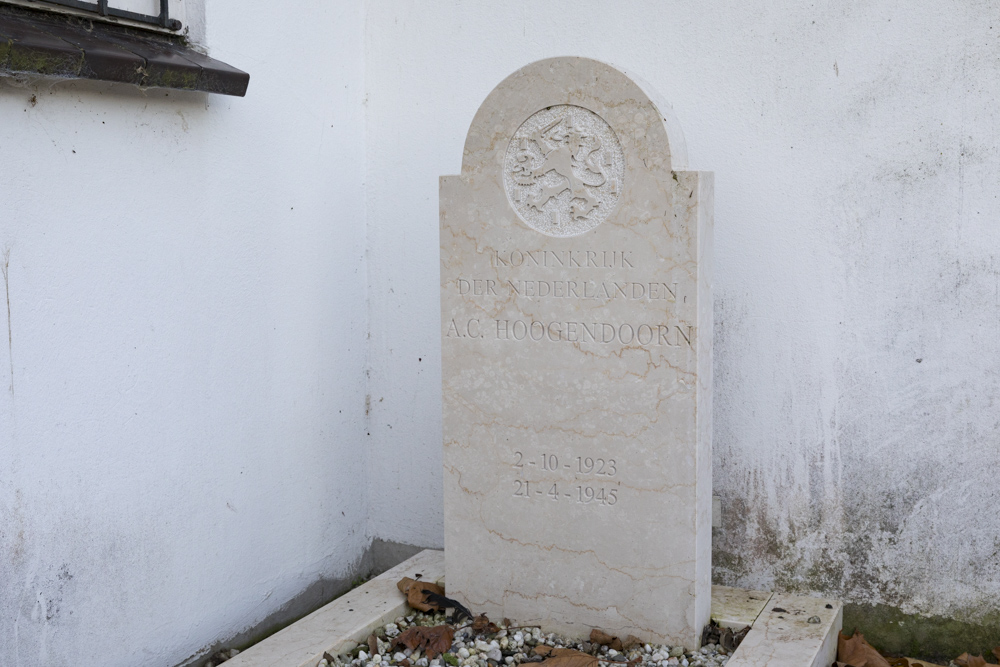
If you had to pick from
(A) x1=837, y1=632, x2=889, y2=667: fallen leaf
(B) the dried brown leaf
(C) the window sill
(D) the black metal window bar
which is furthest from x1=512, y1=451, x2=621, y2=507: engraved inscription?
(D) the black metal window bar

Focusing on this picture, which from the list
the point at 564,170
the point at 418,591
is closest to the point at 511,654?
the point at 418,591

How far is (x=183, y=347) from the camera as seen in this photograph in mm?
3111

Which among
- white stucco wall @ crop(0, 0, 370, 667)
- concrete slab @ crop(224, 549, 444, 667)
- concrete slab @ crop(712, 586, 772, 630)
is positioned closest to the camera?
white stucco wall @ crop(0, 0, 370, 667)

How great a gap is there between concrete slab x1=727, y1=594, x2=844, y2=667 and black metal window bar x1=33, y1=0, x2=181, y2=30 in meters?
2.82

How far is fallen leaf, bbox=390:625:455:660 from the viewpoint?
3.06 metres

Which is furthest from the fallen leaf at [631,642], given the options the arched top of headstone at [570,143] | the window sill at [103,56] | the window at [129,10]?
the window at [129,10]

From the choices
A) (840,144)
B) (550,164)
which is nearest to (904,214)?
(840,144)

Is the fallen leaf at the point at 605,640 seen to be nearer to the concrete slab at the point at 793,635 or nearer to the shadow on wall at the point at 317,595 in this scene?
the concrete slab at the point at 793,635

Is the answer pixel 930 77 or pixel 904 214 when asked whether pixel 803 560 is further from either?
pixel 930 77

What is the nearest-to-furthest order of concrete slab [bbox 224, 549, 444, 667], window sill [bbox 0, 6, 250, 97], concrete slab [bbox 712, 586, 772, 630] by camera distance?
window sill [bbox 0, 6, 250, 97]
concrete slab [bbox 224, 549, 444, 667]
concrete slab [bbox 712, 586, 772, 630]

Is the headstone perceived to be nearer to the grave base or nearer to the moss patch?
the grave base

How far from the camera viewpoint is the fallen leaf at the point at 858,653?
3.14 m

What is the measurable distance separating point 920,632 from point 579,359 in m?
1.67

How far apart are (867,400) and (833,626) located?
2.75 feet
